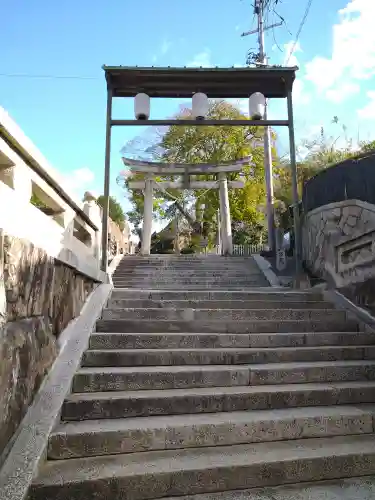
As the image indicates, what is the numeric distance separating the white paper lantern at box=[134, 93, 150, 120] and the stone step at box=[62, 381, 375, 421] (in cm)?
513

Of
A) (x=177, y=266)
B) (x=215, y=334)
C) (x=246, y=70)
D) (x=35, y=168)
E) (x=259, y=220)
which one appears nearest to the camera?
(x=35, y=168)

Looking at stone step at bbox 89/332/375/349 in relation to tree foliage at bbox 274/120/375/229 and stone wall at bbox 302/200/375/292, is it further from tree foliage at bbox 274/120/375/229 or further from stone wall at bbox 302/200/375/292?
tree foliage at bbox 274/120/375/229

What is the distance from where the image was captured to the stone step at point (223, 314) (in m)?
4.19

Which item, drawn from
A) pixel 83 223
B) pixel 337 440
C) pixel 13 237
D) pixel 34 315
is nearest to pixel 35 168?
pixel 13 237

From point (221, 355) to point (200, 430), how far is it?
947 millimetres

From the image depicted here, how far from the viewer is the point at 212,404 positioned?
291 centimetres

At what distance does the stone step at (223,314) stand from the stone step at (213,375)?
878 millimetres

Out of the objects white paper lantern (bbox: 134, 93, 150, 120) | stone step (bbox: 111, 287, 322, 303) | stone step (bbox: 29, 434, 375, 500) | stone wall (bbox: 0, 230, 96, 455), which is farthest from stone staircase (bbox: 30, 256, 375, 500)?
white paper lantern (bbox: 134, 93, 150, 120)

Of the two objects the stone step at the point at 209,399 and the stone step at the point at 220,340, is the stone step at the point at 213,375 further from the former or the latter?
the stone step at the point at 220,340

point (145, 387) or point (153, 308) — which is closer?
point (145, 387)

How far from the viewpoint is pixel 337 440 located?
273cm

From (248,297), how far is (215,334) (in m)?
1.31

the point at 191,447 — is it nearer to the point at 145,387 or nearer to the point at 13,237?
the point at 145,387

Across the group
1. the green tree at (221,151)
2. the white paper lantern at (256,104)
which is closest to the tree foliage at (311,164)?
the green tree at (221,151)
